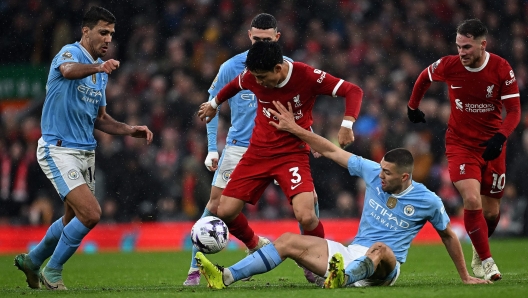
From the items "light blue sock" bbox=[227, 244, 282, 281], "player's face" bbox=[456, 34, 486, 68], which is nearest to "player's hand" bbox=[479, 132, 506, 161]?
"player's face" bbox=[456, 34, 486, 68]

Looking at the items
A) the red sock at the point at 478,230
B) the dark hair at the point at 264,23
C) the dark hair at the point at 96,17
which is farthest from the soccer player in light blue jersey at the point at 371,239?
the dark hair at the point at 96,17

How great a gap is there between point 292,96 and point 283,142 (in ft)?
1.41

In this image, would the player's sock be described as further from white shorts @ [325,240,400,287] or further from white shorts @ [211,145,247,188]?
white shorts @ [211,145,247,188]

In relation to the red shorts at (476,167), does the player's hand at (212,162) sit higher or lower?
lower

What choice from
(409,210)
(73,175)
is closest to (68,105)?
(73,175)

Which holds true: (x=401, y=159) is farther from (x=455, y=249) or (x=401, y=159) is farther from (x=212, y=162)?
(x=212, y=162)

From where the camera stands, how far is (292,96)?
778cm

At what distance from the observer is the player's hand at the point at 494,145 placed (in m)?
7.96

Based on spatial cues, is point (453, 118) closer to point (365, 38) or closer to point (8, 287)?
point (8, 287)

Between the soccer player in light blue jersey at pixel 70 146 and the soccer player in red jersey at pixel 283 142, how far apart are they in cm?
136

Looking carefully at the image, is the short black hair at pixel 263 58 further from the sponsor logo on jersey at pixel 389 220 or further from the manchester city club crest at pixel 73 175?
the manchester city club crest at pixel 73 175

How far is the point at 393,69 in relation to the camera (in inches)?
731

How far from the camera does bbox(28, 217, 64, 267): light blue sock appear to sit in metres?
8.29

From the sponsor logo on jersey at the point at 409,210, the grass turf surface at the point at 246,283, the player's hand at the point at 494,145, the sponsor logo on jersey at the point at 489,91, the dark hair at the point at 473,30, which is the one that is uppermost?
the dark hair at the point at 473,30
